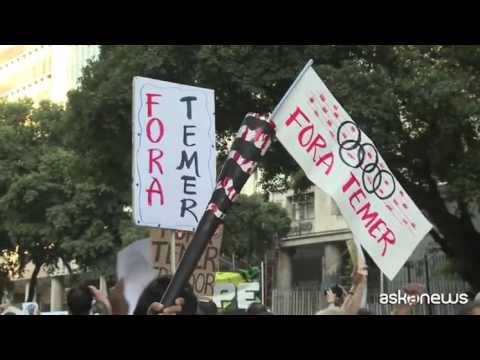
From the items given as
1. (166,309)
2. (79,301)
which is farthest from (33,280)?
(166,309)

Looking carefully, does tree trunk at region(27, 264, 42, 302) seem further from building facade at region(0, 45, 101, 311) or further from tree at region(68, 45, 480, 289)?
tree at region(68, 45, 480, 289)

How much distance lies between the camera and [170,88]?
5.14 metres

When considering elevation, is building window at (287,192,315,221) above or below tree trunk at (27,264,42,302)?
above

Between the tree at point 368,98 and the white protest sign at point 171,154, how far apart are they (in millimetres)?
7017

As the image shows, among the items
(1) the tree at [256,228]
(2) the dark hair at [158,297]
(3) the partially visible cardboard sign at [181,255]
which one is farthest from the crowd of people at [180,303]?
(1) the tree at [256,228]

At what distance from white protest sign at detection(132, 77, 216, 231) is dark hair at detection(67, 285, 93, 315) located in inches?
50.1

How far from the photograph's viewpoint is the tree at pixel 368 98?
12297mm

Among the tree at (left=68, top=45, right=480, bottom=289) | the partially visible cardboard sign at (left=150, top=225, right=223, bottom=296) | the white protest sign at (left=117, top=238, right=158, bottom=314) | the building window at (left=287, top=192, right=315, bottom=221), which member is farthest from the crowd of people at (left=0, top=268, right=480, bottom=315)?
the building window at (left=287, top=192, right=315, bottom=221)

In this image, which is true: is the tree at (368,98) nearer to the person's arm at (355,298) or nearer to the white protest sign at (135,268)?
the white protest sign at (135,268)

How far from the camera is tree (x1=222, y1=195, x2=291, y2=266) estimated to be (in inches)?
945

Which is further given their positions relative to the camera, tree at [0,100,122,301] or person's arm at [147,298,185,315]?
tree at [0,100,122,301]

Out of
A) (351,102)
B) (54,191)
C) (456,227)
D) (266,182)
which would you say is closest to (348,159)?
(351,102)

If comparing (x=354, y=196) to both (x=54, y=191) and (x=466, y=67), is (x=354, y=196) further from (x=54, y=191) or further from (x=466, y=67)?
(x=54, y=191)

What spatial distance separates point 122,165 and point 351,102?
5207 mm
